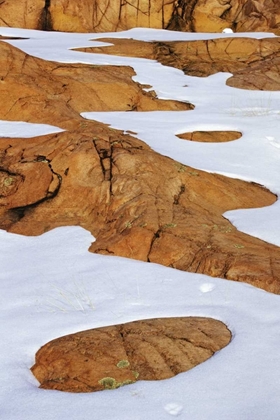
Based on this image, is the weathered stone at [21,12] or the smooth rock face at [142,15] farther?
the smooth rock face at [142,15]

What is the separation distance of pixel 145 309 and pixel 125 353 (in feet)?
3.25

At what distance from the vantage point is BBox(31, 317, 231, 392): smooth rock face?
518 centimetres

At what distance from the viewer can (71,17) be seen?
24.2m

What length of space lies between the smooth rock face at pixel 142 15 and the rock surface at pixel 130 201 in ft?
44.4

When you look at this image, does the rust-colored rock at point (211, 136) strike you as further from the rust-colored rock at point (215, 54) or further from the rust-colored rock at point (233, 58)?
the rust-colored rock at point (215, 54)

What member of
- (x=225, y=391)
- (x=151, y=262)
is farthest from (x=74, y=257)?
(x=225, y=391)

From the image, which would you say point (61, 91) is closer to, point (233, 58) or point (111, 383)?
point (233, 58)

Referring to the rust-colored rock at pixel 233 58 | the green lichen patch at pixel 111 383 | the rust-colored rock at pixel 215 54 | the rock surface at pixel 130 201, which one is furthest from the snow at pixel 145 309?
the rust-colored rock at pixel 215 54

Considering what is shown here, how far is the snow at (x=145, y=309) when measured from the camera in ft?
15.6

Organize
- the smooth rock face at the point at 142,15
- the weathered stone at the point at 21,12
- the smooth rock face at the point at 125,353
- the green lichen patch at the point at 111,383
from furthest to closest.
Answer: the smooth rock face at the point at 142,15, the weathered stone at the point at 21,12, the smooth rock face at the point at 125,353, the green lichen patch at the point at 111,383

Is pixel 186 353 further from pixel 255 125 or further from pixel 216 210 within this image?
pixel 255 125

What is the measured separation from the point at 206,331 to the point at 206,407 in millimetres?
1145

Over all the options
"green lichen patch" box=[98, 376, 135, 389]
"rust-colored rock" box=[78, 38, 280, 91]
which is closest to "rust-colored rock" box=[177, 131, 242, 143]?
"rust-colored rock" box=[78, 38, 280, 91]

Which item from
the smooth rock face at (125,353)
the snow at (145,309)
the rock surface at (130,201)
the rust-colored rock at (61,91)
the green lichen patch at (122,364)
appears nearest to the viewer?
the snow at (145,309)
